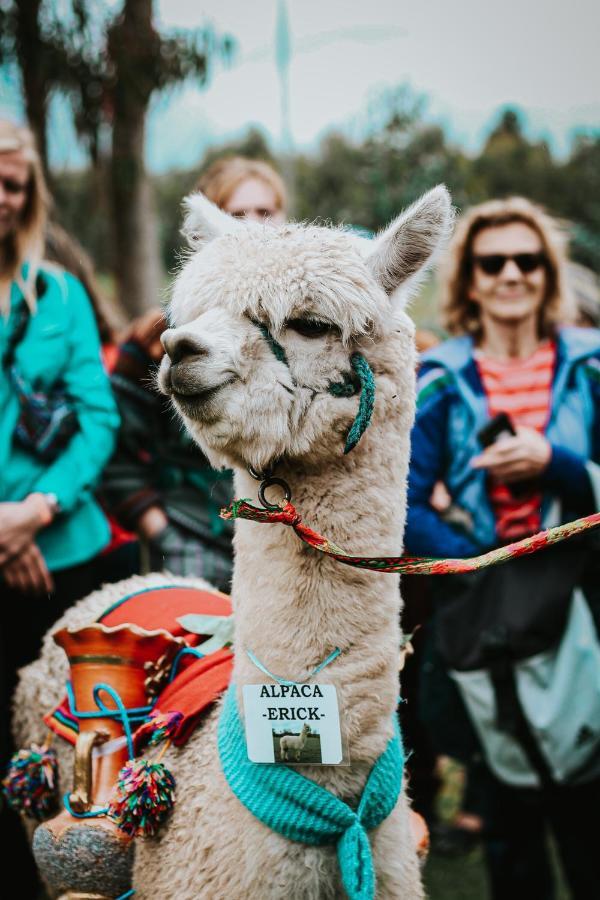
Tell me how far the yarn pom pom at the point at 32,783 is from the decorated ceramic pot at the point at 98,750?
0.19 metres

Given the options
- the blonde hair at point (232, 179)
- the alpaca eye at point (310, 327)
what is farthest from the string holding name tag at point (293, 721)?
the blonde hair at point (232, 179)

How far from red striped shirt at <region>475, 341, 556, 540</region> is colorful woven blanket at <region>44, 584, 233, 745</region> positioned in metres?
0.96

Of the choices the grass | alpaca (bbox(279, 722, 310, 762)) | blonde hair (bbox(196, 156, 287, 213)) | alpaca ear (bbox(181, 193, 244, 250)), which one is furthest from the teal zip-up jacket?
the grass

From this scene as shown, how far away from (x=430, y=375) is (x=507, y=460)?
16.0 inches

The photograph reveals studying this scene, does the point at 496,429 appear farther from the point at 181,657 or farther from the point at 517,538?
the point at 181,657

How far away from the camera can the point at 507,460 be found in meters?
2.35

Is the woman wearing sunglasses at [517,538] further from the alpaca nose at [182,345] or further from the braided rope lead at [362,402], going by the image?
the alpaca nose at [182,345]

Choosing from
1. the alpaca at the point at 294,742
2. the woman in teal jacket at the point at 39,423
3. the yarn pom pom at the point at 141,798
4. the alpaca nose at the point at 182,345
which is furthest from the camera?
the woman in teal jacket at the point at 39,423

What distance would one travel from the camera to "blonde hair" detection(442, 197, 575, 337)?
8.94 ft

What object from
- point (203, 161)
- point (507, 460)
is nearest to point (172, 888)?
point (507, 460)

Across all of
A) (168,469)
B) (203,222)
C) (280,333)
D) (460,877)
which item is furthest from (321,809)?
(460,877)

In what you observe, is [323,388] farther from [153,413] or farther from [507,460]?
[153,413]

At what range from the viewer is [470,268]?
2.85 metres

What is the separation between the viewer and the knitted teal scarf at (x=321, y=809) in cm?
136
